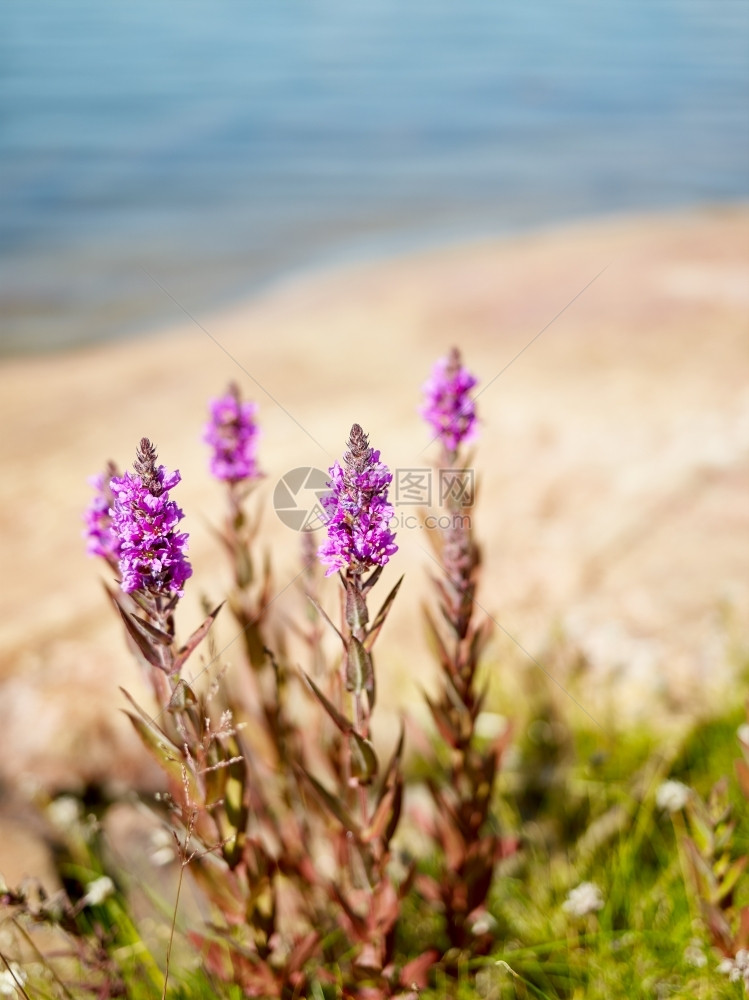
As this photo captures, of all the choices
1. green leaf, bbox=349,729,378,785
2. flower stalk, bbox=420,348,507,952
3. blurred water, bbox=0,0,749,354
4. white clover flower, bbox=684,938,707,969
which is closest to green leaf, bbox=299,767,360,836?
green leaf, bbox=349,729,378,785

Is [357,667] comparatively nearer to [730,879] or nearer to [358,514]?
[358,514]

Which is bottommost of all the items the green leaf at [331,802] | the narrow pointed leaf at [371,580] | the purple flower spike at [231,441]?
the green leaf at [331,802]

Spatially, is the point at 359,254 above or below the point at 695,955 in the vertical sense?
above

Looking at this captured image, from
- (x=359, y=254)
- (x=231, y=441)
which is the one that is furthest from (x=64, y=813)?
(x=359, y=254)

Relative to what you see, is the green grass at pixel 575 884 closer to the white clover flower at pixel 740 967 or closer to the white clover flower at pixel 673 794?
the white clover flower at pixel 673 794

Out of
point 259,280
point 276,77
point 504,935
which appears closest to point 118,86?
point 276,77

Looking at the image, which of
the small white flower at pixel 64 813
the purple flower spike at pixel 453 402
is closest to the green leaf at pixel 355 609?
the purple flower spike at pixel 453 402
